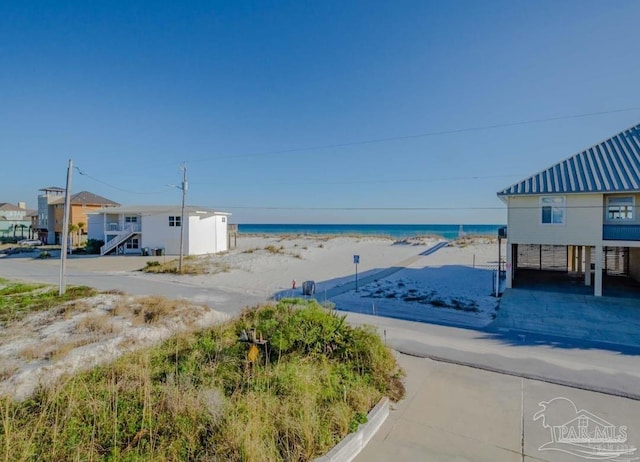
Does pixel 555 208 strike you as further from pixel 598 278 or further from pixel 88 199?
pixel 88 199

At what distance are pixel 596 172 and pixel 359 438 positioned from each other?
1758 centimetres

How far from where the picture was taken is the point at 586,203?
49.5ft

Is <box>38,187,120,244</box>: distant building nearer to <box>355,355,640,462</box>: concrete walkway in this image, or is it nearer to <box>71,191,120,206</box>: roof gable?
<box>71,191,120,206</box>: roof gable

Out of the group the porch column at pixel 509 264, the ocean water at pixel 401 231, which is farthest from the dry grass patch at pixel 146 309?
the ocean water at pixel 401 231

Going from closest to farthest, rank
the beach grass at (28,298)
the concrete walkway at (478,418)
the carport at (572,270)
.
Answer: the concrete walkway at (478,418), the beach grass at (28,298), the carport at (572,270)

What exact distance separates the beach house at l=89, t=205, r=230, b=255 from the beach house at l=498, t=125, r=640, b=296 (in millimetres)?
26693

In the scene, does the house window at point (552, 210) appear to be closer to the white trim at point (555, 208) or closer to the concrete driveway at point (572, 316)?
the white trim at point (555, 208)

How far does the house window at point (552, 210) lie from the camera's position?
15.6 m

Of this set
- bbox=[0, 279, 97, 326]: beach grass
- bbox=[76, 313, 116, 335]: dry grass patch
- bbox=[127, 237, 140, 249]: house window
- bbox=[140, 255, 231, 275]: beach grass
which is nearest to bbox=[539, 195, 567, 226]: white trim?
bbox=[76, 313, 116, 335]: dry grass patch

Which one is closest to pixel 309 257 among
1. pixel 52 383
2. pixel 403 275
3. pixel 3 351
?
pixel 403 275

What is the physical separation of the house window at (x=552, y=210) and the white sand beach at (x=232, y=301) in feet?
14.3

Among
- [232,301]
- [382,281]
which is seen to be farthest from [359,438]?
[382,281]

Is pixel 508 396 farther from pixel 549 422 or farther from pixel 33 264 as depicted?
pixel 33 264

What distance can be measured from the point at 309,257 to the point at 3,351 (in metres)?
23.9
